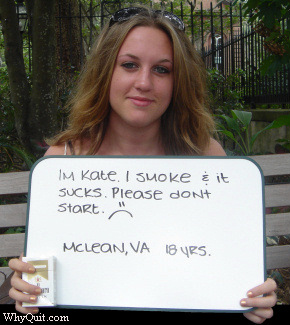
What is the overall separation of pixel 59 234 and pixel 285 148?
8.01 ft

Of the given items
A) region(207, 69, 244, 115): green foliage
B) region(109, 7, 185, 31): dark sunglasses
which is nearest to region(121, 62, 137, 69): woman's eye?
region(109, 7, 185, 31): dark sunglasses

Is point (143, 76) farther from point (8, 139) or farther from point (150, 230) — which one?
point (8, 139)

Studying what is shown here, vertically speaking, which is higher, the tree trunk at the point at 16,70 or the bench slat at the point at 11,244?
the tree trunk at the point at 16,70

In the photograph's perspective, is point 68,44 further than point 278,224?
Yes

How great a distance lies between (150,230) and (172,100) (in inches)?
30.1

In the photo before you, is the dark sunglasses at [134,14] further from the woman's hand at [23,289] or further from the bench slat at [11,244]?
the bench slat at [11,244]

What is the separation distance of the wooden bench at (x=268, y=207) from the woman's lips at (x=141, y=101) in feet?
2.79

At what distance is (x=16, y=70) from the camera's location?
3.74m

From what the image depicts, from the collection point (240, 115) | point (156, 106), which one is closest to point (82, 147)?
point (156, 106)

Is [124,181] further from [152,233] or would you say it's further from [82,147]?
[82,147]

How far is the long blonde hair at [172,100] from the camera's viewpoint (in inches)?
63.4

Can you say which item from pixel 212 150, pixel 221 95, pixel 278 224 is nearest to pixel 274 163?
pixel 278 224

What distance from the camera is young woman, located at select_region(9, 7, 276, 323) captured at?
1.54m

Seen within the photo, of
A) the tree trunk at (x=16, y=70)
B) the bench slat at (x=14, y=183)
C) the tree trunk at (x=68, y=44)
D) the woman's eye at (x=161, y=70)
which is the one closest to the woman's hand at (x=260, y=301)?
the woman's eye at (x=161, y=70)
